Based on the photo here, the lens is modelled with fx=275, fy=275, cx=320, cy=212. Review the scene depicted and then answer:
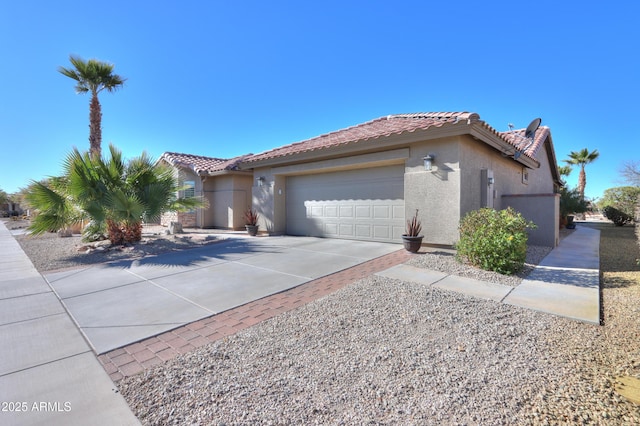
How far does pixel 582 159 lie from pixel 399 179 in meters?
33.4

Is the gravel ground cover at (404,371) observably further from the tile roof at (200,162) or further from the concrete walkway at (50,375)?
the tile roof at (200,162)

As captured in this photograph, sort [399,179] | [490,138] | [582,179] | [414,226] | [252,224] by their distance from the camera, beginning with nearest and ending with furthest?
[414,226] < [490,138] < [399,179] < [252,224] < [582,179]

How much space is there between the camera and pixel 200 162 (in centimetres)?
1780

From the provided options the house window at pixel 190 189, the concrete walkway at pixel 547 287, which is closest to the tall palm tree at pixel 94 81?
the house window at pixel 190 189

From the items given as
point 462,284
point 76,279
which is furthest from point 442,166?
point 76,279

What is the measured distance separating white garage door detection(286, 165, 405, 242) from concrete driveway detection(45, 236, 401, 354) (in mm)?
1368

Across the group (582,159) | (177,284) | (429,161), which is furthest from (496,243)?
(582,159)

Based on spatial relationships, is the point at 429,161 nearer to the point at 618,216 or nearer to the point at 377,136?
the point at 377,136

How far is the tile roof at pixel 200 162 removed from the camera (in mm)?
15073

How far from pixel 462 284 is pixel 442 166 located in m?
4.22

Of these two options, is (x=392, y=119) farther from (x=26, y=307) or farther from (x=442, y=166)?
(x=26, y=307)

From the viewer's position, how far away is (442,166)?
8219mm

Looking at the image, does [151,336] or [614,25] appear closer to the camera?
[151,336]

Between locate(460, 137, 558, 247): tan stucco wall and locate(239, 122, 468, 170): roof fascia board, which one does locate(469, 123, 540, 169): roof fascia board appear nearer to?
locate(460, 137, 558, 247): tan stucco wall
